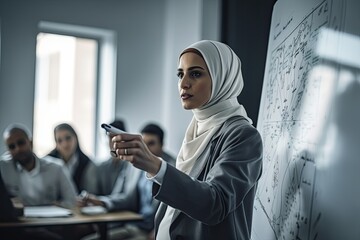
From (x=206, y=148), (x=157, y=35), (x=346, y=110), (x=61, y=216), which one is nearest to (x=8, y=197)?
(x=61, y=216)

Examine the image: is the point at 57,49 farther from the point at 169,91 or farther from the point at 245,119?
the point at 245,119

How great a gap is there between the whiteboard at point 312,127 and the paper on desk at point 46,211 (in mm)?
1509

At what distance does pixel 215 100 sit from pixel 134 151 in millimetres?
324

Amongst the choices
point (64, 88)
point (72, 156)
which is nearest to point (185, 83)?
point (72, 156)

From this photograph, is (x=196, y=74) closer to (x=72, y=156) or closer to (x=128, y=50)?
(x=72, y=156)

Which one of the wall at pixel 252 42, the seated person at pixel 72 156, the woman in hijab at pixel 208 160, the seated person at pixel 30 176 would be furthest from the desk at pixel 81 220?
the woman in hijab at pixel 208 160

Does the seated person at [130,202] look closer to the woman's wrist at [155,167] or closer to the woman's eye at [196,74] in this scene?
the woman's eye at [196,74]

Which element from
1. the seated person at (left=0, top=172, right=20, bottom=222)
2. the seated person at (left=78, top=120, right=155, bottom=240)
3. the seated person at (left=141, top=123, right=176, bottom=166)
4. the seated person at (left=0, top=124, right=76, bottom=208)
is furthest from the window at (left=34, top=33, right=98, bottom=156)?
the seated person at (left=0, top=172, right=20, bottom=222)

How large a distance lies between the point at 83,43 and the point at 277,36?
3.34 meters

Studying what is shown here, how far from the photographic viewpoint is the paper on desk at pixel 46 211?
2586 millimetres

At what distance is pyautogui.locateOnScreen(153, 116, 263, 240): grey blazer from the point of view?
0.99 m

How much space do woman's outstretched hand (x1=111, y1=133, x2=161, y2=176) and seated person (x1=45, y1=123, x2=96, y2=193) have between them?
260cm

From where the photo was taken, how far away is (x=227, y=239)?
3.56 feet

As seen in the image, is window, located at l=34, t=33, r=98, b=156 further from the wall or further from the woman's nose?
the woman's nose
